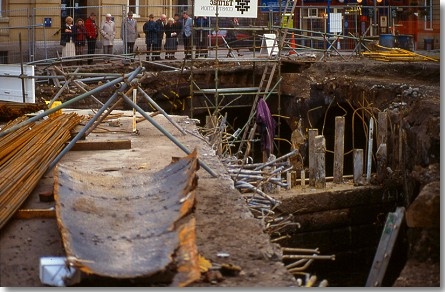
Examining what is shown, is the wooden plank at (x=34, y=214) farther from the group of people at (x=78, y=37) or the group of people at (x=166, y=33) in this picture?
the group of people at (x=166, y=33)

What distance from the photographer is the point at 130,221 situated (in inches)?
382

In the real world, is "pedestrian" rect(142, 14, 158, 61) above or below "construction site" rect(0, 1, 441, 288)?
above

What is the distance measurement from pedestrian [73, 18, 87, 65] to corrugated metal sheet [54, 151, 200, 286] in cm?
2021

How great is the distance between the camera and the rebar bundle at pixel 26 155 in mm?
11148

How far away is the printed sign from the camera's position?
25.8m

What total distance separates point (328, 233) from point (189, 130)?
15.5 ft

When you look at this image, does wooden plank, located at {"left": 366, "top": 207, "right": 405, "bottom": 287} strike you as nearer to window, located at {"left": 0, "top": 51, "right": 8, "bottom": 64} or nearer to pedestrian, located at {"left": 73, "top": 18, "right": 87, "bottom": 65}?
pedestrian, located at {"left": 73, "top": 18, "right": 87, "bottom": 65}

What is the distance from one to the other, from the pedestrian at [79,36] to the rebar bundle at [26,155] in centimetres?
1575

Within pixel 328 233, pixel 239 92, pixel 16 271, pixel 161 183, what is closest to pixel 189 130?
pixel 328 233

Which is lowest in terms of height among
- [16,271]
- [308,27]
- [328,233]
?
[328,233]

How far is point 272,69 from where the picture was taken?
28.1 meters

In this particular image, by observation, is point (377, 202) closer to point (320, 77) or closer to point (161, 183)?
point (320, 77)

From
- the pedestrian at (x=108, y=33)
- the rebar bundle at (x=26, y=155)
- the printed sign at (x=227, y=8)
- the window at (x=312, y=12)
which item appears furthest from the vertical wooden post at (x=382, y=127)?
the window at (x=312, y=12)

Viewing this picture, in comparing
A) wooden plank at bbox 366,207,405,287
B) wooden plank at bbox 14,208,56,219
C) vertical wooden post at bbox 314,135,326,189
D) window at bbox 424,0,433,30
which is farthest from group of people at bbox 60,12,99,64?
wooden plank at bbox 366,207,405,287
